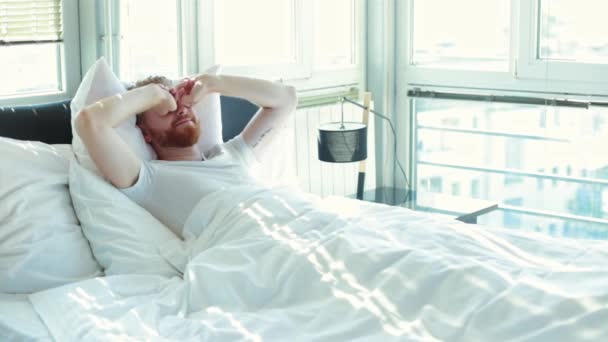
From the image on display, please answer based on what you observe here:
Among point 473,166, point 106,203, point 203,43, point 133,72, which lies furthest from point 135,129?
point 473,166

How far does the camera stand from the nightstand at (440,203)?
3578 millimetres

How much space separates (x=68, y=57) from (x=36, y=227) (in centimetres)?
104

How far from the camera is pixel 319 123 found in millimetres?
4098

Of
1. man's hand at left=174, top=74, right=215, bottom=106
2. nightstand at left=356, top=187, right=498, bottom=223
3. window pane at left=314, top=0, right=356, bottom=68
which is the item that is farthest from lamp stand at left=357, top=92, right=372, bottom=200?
man's hand at left=174, top=74, right=215, bottom=106

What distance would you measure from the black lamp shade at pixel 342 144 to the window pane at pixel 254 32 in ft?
1.67

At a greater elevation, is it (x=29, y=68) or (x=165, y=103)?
(x=29, y=68)

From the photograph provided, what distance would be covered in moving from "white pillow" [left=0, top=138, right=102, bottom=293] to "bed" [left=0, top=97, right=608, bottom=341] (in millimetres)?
92

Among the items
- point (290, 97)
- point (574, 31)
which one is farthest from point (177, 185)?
point (574, 31)

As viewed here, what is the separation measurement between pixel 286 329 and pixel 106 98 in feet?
3.70

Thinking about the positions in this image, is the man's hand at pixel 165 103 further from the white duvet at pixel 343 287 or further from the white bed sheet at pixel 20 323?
the white bed sheet at pixel 20 323

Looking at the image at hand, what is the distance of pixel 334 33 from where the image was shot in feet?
14.3

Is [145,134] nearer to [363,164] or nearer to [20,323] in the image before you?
[20,323]

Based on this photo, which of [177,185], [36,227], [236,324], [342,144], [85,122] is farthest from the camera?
[342,144]

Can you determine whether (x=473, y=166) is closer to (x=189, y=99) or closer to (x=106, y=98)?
(x=189, y=99)
